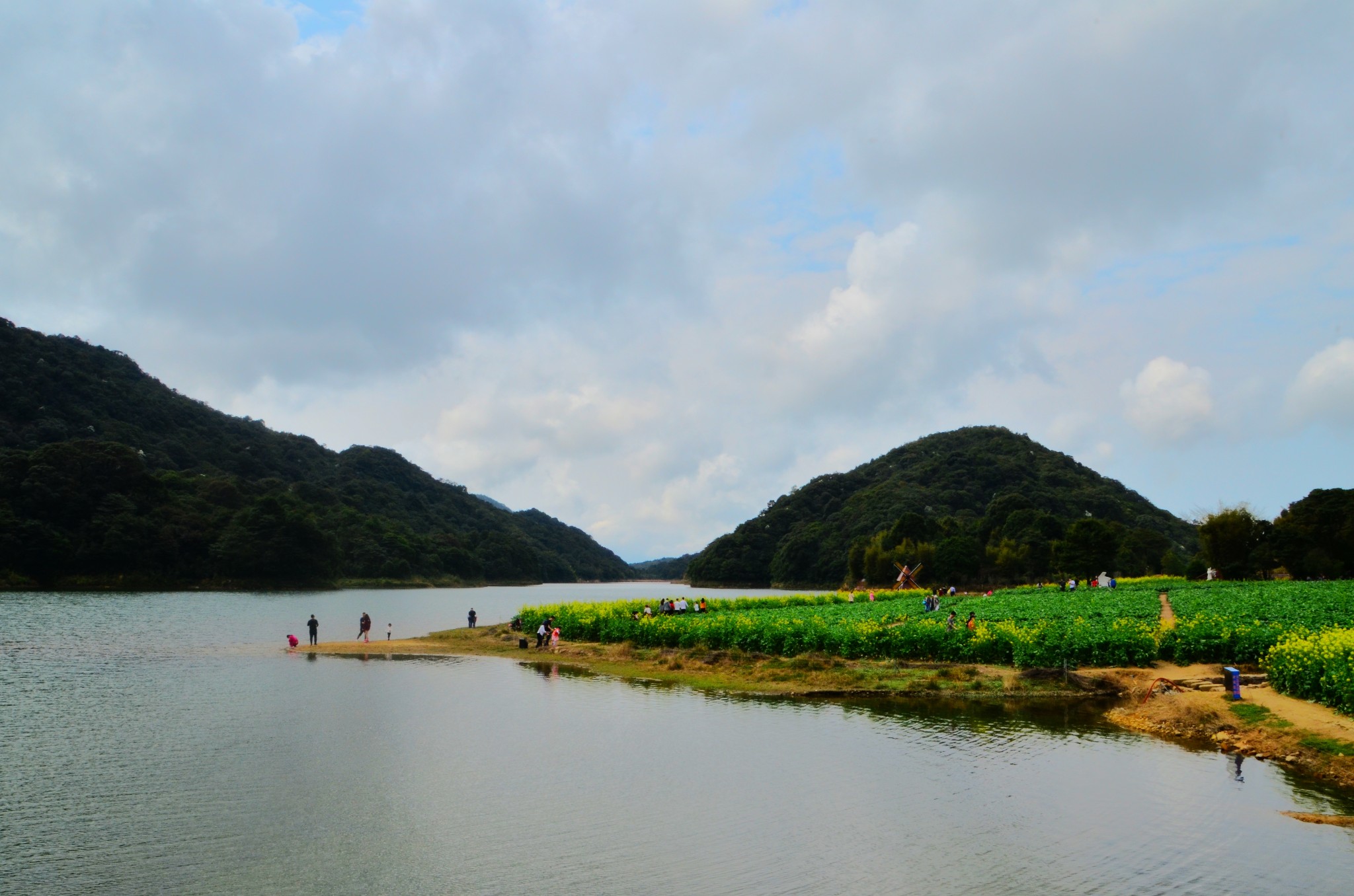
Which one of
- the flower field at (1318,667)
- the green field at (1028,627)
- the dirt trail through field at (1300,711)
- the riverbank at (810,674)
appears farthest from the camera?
the green field at (1028,627)

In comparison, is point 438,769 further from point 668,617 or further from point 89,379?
point 89,379

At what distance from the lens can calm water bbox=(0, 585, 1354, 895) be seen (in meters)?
11.1

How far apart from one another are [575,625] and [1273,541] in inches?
2238

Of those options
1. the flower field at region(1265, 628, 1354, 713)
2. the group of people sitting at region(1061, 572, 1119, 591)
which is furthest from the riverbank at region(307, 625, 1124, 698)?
the group of people sitting at region(1061, 572, 1119, 591)

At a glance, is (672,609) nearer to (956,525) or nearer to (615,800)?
(615,800)

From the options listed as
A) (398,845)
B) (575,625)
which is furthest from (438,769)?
(575,625)

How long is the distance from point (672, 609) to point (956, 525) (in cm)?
6865

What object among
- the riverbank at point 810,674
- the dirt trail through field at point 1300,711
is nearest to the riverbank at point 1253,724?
the dirt trail through field at point 1300,711

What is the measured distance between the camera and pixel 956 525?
4171 inches

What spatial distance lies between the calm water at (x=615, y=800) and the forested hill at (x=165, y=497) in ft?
220

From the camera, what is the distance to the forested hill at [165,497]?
81.0 m

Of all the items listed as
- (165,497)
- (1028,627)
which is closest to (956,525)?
(1028,627)

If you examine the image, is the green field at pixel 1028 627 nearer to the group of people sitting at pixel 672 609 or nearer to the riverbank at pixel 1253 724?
the group of people sitting at pixel 672 609

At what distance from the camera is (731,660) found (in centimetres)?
3344
